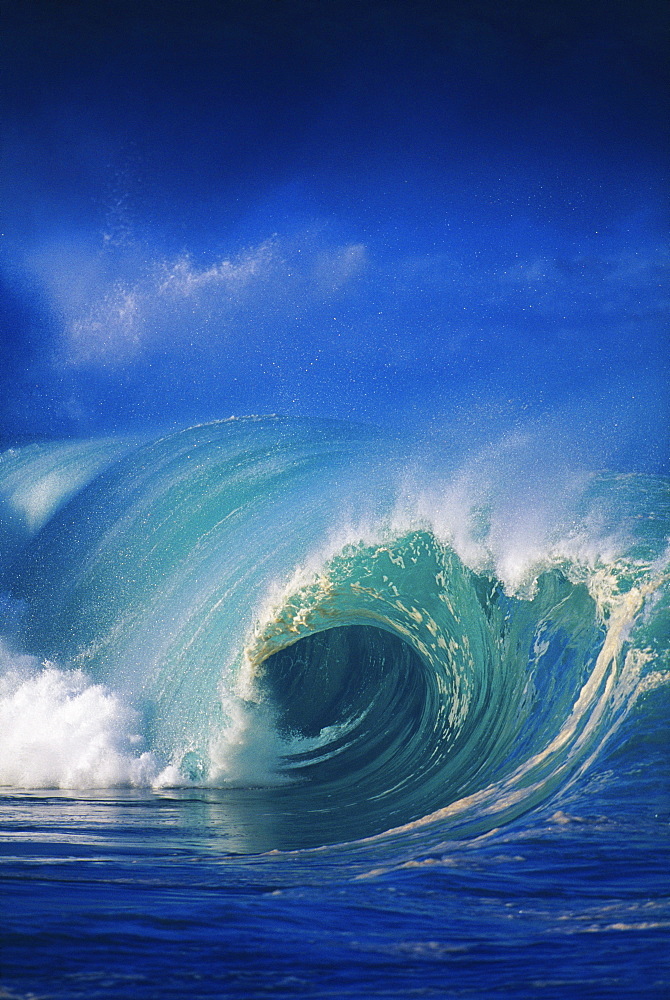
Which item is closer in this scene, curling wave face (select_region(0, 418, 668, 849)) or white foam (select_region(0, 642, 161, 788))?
curling wave face (select_region(0, 418, 668, 849))

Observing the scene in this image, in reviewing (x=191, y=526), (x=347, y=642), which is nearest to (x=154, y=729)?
(x=347, y=642)

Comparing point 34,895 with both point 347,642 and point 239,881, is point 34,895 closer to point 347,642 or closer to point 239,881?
point 239,881

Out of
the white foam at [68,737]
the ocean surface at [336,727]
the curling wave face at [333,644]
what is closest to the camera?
the ocean surface at [336,727]

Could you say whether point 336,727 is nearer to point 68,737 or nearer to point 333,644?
point 333,644

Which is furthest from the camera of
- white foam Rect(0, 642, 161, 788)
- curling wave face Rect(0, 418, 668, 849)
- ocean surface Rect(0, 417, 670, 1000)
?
white foam Rect(0, 642, 161, 788)

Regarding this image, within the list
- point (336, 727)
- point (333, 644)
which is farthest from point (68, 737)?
point (333, 644)
